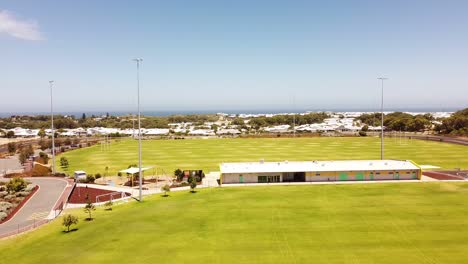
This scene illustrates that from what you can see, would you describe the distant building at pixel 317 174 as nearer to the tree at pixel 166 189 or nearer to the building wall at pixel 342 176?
the building wall at pixel 342 176

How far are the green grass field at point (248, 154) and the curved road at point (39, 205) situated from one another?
31.2 ft

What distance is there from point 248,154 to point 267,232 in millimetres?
44682

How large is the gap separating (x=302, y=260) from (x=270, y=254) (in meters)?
2.28

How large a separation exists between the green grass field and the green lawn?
73.5ft

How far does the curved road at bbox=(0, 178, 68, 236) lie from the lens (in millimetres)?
30594

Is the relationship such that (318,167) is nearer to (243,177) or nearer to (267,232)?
(243,177)

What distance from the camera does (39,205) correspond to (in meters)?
36.6

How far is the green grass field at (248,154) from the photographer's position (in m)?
61.2

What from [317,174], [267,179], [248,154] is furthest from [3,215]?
[248,154]

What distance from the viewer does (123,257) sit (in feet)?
77.1

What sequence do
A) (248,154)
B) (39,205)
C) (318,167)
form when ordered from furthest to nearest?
(248,154) < (318,167) < (39,205)

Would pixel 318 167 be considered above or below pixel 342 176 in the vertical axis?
above

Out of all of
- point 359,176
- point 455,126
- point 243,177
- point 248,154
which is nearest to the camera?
point 243,177

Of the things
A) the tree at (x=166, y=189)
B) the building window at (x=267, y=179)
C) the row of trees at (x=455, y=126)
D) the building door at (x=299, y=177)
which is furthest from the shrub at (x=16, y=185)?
the row of trees at (x=455, y=126)
